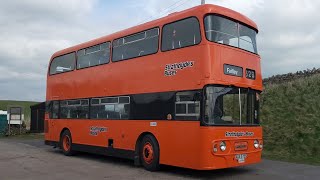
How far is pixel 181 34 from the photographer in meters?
11.9

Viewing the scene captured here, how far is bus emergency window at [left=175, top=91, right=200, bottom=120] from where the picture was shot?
11.2 meters

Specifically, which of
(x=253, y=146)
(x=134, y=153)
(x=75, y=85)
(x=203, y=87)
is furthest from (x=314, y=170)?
(x=75, y=85)

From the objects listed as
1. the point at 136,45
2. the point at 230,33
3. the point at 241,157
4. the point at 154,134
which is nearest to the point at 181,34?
the point at 230,33

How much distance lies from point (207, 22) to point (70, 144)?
8.59 metres

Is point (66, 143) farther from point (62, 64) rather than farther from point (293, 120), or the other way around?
point (293, 120)

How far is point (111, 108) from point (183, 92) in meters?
3.83

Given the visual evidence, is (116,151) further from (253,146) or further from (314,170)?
(314,170)

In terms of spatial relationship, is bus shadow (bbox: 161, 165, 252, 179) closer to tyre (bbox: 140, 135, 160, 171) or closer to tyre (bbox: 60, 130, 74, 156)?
tyre (bbox: 140, 135, 160, 171)

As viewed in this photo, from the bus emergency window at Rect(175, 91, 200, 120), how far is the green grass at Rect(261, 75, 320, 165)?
5.41 metres

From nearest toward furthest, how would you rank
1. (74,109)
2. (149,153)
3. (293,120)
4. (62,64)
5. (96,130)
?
(149,153) < (96,130) < (74,109) < (293,120) < (62,64)

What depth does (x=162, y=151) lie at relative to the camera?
12.2 m

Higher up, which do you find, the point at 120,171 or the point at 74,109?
the point at 74,109

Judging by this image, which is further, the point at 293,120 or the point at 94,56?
the point at 293,120

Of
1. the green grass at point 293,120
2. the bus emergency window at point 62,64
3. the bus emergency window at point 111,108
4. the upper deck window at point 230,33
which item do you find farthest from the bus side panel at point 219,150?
the bus emergency window at point 62,64
